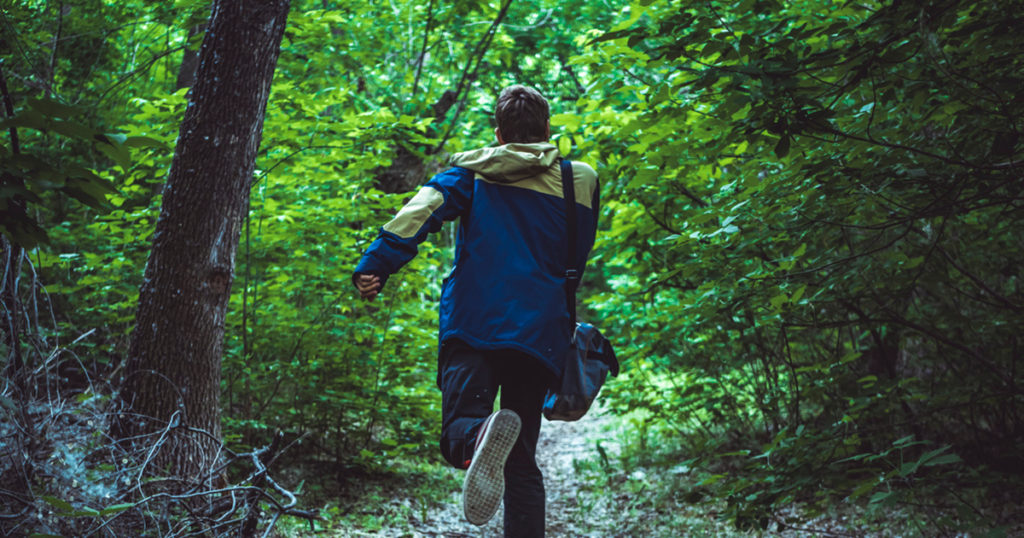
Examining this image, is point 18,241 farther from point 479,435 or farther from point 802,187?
point 802,187

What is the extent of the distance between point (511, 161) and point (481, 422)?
1.05 meters

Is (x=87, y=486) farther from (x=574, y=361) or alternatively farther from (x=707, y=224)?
(x=707, y=224)

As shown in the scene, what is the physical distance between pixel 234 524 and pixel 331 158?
306 centimetres

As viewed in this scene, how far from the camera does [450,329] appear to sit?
2533 mm

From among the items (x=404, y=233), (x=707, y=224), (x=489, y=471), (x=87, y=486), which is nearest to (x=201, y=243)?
(x=87, y=486)

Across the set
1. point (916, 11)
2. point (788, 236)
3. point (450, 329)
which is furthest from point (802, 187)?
point (450, 329)

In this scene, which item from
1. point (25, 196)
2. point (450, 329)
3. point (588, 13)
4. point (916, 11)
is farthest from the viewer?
point (588, 13)

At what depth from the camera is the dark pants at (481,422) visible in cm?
246

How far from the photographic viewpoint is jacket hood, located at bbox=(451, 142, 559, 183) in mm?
2637

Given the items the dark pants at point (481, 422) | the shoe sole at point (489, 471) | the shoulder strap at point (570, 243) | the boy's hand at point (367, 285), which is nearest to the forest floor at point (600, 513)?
the dark pants at point (481, 422)

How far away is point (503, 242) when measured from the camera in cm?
259

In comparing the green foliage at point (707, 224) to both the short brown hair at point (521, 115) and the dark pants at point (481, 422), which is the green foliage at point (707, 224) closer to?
the short brown hair at point (521, 115)

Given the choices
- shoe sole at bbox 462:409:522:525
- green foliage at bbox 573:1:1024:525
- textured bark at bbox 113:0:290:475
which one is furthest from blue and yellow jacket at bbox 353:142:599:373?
textured bark at bbox 113:0:290:475

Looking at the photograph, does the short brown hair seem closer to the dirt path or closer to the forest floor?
the forest floor
